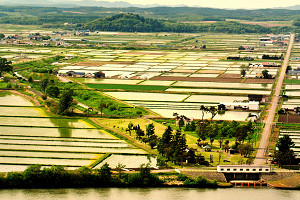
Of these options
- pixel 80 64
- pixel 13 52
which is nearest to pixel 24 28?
pixel 13 52

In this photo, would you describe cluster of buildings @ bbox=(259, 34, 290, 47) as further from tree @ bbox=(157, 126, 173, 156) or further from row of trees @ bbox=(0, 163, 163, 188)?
row of trees @ bbox=(0, 163, 163, 188)

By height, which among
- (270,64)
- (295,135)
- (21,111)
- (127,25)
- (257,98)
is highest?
(127,25)

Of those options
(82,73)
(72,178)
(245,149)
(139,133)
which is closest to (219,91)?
(82,73)

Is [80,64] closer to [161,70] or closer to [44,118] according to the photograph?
[161,70]

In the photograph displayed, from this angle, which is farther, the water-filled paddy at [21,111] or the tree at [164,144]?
the water-filled paddy at [21,111]

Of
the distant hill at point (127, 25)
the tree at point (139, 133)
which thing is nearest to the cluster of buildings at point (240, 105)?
the tree at point (139, 133)

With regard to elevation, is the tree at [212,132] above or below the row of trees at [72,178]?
above

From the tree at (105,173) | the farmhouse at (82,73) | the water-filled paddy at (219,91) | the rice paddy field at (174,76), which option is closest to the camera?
the tree at (105,173)

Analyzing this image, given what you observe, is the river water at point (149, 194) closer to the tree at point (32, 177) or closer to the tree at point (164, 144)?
the tree at point (32, 177)

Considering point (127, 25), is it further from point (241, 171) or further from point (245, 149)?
point (241, 171)
